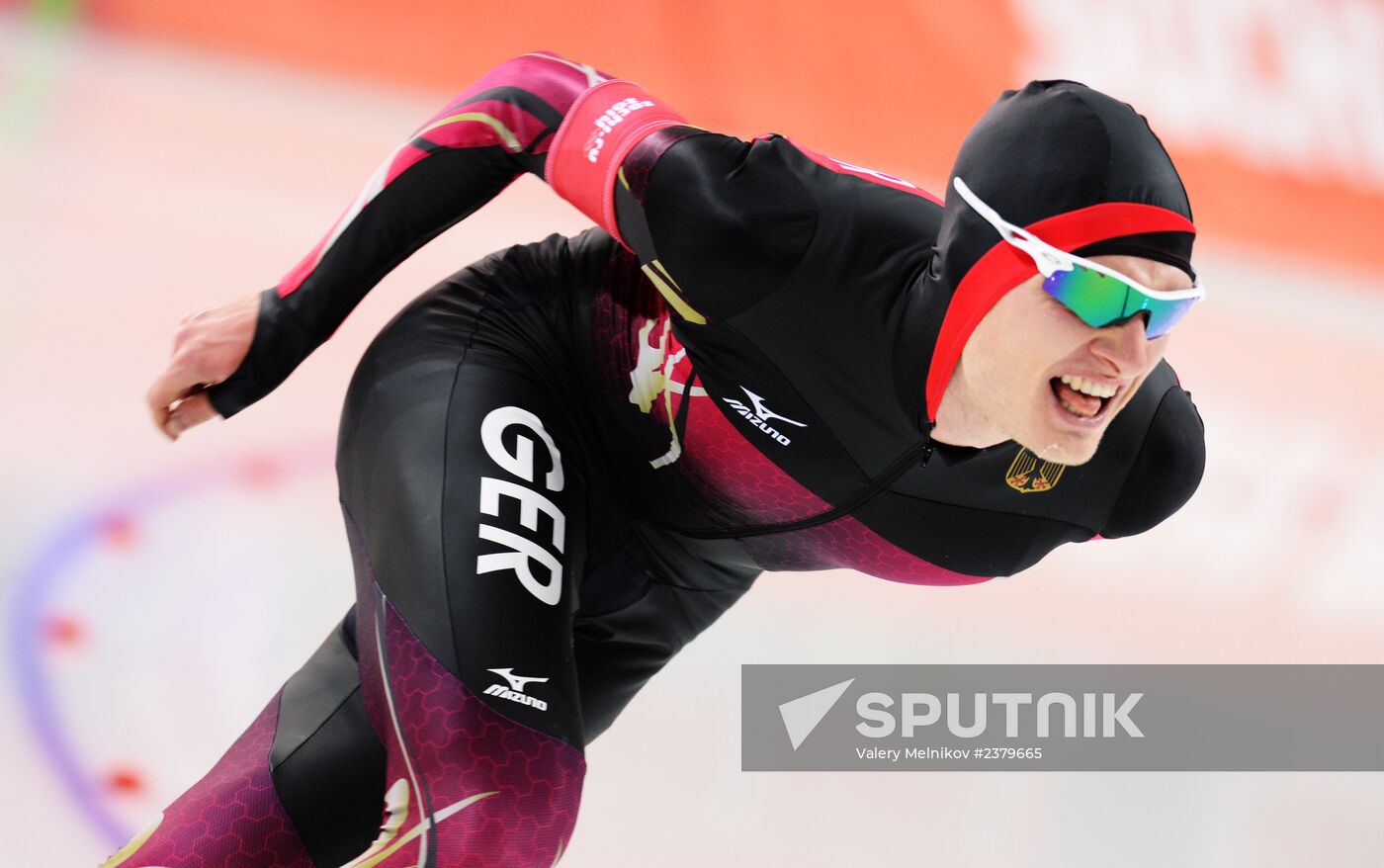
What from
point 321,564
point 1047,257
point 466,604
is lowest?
point 321,564

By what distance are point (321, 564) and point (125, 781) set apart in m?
0.64

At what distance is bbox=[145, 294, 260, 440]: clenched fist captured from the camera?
2125 mm

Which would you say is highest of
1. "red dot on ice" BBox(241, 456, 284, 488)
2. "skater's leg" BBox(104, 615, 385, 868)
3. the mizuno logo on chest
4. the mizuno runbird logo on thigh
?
the mizuno logo on chest

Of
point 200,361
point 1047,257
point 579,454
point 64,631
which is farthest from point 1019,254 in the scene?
point 64,631

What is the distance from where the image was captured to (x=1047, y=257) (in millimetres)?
1742

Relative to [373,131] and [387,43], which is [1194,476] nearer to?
[373,131]

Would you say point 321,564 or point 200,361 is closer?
point 200,361

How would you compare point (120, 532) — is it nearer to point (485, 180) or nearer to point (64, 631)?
point (64, 631)

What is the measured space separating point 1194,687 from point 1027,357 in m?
1.86

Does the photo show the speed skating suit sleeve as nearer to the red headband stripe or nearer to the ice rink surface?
the red headband stripe

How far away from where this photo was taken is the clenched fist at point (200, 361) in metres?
2.12

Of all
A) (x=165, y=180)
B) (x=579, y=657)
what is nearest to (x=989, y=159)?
(x=579, y=657)

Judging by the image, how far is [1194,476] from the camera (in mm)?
2238

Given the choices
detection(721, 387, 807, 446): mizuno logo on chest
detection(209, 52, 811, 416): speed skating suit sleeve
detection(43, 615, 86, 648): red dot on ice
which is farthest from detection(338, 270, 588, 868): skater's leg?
detection(43, 615, 86, 648): red dot on ice
